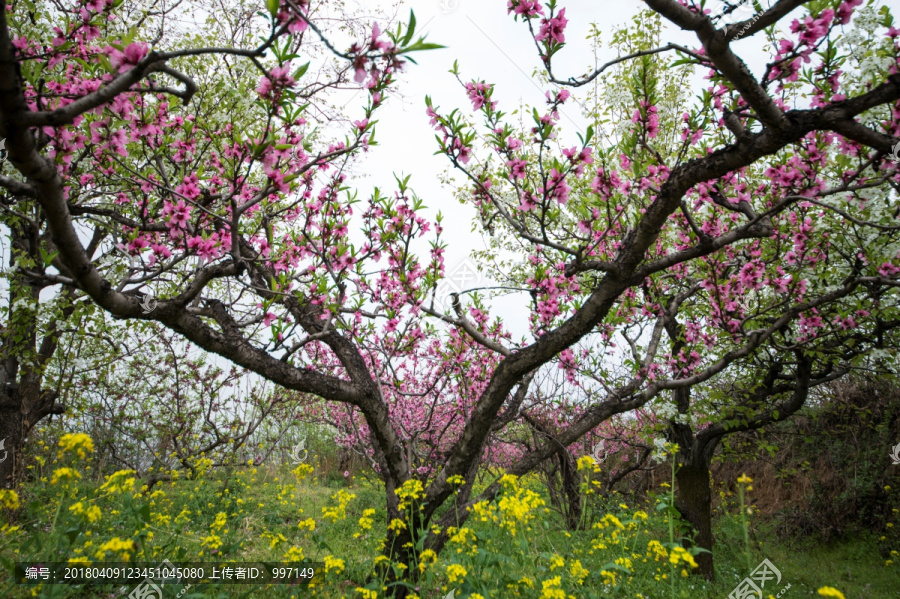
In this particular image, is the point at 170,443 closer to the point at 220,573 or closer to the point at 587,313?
the point at 220,573

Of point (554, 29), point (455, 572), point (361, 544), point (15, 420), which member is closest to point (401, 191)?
point (554, 29)

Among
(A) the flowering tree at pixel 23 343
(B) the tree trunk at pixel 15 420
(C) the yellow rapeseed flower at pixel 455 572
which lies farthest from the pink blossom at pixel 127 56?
(B) the tree trunk at pixel 15 420

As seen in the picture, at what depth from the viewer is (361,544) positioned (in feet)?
18.2

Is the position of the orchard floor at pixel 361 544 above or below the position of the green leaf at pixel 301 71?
below

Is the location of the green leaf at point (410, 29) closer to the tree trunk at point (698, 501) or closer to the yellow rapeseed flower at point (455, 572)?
the yellow rapeseed flower at point (455, 572)

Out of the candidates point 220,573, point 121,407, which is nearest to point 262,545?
point 220,573

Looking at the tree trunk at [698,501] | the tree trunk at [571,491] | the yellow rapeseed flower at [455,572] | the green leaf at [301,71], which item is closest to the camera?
the green leaf at [301,71]

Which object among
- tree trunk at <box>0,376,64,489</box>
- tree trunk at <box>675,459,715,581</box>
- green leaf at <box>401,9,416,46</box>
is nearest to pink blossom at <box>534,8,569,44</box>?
green leaf at <box>401,9,416,46</box>

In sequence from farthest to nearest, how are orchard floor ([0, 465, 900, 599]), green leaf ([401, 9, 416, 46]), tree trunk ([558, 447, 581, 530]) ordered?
tree trunk ([558, 447, 581, 530]) < orchard floor ([0, 465, 900, 599]) < green leaf ([401, 9, 416, 46])

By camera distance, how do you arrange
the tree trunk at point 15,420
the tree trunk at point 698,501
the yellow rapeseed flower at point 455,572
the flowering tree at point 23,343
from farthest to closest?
1. the tree trunk at point 698,501
2. the tree trunk at point 15,420
3. the flowering tree at point 23,343
4. the yellow rapeseed flower at point 455,572

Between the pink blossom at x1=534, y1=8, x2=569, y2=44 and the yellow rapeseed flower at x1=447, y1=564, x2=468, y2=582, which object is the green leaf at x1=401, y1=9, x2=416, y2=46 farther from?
the yellow rapeseed flower at x1=447, y1=564, x2=468, y2=582

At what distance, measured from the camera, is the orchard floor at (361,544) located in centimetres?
234

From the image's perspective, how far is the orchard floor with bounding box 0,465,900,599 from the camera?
2344mm

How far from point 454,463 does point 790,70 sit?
3.38 m
